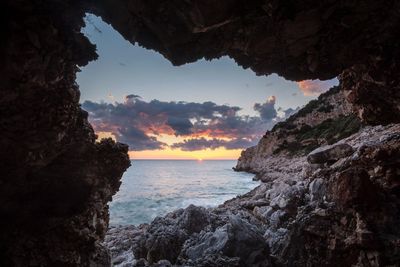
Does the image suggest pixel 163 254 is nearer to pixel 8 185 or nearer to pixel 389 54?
pixel 8 185

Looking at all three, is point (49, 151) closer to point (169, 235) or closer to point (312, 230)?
point (169, 235)

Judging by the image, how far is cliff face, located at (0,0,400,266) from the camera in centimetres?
620

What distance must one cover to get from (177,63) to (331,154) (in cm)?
1410

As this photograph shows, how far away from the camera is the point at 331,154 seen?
18.2m

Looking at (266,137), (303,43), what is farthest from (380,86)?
(266,137)

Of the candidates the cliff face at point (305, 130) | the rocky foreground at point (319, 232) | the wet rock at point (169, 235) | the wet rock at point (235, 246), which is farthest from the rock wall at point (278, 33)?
the cliff face at point (305, 130)

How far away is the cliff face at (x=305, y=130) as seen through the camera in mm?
48875

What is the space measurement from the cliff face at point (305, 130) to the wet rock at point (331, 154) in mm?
28070

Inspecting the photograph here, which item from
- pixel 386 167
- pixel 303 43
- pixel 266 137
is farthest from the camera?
pixel 266 137

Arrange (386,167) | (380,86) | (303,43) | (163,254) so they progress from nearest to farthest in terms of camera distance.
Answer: (303,43) → (380,86) → (386,167) → (163,254)

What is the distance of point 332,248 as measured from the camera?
27.8 feet

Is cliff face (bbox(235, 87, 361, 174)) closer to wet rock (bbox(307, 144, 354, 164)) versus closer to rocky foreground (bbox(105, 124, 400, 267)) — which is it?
wet rock (bbox(307, 144, 354, 164))

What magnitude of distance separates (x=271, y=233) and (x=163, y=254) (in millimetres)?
4398

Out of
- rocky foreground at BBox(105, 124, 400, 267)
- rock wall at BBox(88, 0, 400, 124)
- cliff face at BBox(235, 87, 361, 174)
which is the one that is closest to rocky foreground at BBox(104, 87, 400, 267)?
rocky foreground at BBox(105, 124, 400, 267)
